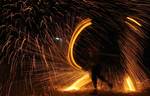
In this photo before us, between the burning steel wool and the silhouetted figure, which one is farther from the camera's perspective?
the burning steel wool

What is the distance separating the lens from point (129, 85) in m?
14.1

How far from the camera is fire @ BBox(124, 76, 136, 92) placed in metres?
13.6

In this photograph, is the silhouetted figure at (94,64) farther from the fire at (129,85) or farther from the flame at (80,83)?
the fire at (129,85)

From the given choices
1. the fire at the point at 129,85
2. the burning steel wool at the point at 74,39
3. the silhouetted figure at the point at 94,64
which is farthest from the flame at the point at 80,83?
the fire at the point at 129,85

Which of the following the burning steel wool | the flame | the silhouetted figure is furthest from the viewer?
the burning steel wool

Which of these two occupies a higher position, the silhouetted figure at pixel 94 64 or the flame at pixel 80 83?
the silhouetted figure at pixel 94 64

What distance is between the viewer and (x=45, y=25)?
15.3 m

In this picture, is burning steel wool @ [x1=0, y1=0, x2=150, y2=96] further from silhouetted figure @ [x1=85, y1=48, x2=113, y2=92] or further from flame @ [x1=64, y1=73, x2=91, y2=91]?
silhouetted figure @ [x1=85, y1=48, x2=113, y2=92]

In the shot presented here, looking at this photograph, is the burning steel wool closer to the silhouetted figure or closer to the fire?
the fire

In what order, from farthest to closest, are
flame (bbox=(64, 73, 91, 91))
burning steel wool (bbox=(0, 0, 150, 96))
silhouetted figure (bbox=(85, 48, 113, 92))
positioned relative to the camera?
1. burning steel wool (bbox=(0, 0, 150, 96))
2. flame (bbox=(64, 73, 91, 91))
3. silhouetted figure (bbox=(85, 48, 113, 92))

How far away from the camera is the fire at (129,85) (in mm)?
13625

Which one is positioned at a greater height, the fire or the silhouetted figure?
the silhouetted figure

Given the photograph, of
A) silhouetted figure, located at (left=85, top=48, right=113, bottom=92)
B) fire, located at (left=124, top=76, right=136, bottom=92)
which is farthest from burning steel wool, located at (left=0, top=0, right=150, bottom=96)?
silhouetted figure, located at (left=85, top=48, right=113, bottom=92)

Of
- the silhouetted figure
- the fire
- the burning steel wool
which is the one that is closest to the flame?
the burning steel wool
